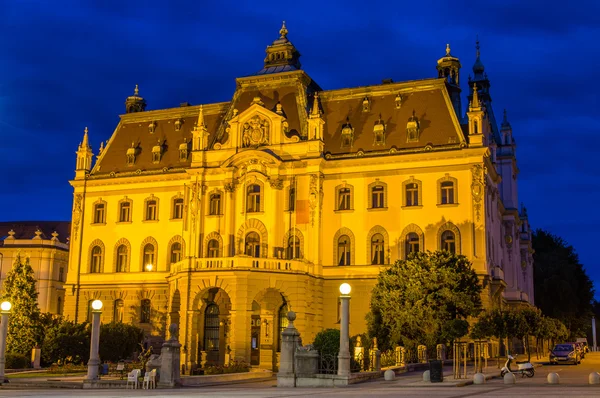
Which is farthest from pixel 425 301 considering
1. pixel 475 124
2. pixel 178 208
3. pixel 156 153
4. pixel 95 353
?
pixel 156 153

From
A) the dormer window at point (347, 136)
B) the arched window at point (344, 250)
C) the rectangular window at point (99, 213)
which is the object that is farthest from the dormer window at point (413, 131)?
the rectangular window at point (99, 213)

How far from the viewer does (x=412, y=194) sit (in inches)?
2127

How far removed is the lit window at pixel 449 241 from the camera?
171 ft

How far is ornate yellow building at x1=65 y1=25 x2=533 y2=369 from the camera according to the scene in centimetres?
5166

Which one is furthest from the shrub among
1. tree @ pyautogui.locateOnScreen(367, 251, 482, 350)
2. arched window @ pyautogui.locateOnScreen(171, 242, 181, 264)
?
tree @ pyautogui.locateOnScreen(367, 251, 482, 350)

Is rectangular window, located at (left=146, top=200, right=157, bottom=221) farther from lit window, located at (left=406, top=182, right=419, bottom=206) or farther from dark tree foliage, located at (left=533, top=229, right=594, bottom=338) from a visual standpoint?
dark tree foliage, located at (left=533, top=229, right=594, bottom=338)

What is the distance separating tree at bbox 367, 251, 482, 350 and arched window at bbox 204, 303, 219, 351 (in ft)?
45.3

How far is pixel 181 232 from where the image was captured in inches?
2352

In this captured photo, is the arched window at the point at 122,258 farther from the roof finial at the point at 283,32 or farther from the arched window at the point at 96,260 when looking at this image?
the roof finial at the point at 283,32

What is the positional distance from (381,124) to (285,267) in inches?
516

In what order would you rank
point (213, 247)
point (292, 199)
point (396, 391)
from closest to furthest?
point (396, 391) < point (292, 199) < point (213, 247)

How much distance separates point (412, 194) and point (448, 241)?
14.0 feet

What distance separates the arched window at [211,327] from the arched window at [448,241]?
55.3 feet

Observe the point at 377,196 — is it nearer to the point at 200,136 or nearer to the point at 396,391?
the point at 200,136
